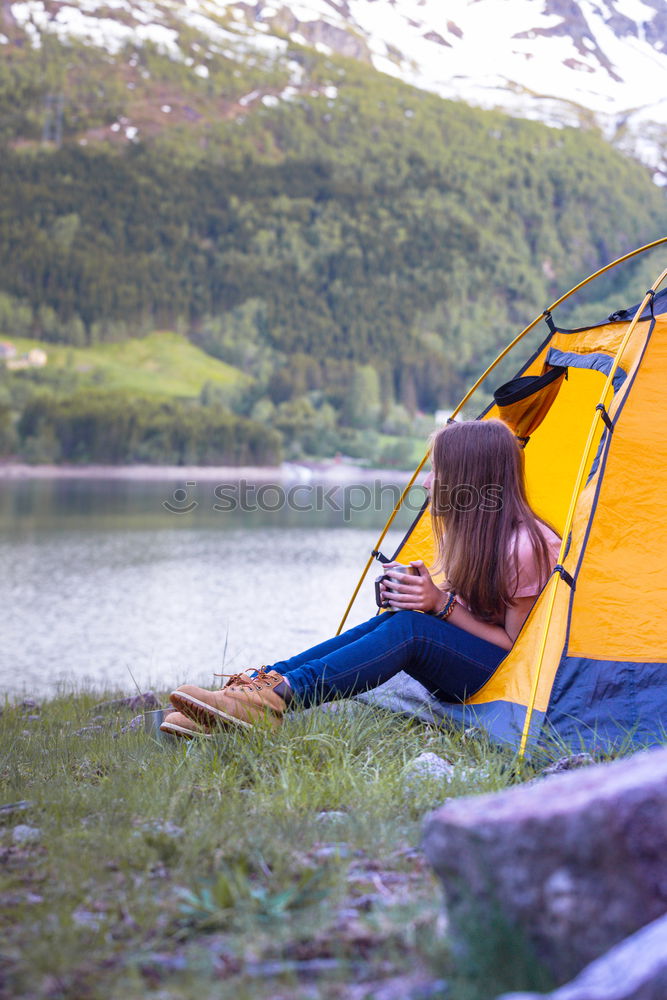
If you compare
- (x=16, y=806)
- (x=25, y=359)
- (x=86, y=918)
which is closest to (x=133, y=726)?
(x=16, y=806)

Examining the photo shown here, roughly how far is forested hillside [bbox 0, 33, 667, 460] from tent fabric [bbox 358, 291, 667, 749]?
87.9 meters

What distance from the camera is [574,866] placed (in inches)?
68.3

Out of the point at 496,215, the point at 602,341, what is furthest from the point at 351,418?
the point at 602,341

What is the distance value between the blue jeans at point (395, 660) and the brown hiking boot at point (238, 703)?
8 cm

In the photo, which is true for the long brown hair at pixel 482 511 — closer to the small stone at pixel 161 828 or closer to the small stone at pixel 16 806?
the small stone at pixel 161 828

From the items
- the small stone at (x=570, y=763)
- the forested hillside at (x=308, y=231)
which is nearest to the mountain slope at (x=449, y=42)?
the forested hillside at (x=308, y=231)

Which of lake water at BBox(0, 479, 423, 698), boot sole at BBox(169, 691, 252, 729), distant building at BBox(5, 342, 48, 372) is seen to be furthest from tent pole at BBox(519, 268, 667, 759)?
distant building at BBox(5, 342, 48, 372)

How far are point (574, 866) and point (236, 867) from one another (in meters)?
0.91

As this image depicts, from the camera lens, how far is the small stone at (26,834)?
2.71 metres

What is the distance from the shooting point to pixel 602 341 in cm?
448

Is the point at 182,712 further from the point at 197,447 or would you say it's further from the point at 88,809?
the point at 197,447

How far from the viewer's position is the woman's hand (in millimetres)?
3768

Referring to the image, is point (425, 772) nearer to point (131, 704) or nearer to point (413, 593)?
point (413, 593)

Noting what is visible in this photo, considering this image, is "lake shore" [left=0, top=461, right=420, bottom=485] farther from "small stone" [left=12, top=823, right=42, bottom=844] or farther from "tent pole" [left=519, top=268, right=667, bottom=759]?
"small stone" [left=12, top=823, right=42, bottom=844]
